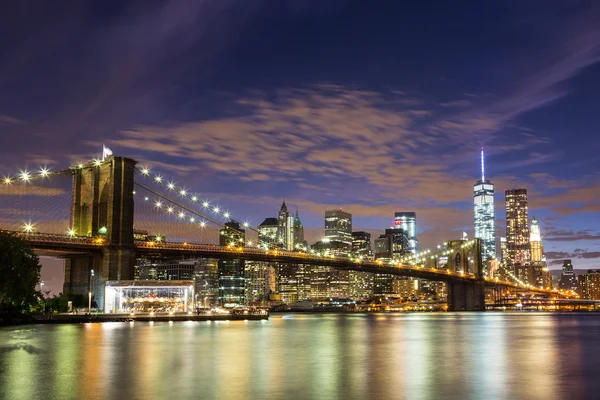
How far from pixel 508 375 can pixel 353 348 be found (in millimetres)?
14806

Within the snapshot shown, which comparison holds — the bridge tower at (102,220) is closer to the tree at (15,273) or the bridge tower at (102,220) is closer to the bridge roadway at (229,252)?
the bridge roadway at (229,252)

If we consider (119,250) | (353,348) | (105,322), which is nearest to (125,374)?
(353,348)

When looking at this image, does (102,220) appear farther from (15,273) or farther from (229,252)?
(15,273)

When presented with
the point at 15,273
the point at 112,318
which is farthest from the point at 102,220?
the point at 15,273

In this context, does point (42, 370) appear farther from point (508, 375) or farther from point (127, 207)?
point (127, 207)

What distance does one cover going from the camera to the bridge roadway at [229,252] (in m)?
78.6

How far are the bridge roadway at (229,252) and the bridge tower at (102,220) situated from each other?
1992mm

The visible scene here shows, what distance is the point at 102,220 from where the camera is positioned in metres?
87.4

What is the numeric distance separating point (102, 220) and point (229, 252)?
18.3m

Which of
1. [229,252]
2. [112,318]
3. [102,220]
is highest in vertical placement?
[102,220]

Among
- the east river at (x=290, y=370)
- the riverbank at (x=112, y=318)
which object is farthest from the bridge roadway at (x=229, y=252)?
the east river at (x=290, y=370)

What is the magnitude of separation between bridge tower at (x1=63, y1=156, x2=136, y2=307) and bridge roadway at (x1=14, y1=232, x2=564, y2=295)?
6.54ft

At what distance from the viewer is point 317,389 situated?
22234 millimetres

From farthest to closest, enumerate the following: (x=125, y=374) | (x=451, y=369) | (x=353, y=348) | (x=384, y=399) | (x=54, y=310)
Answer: (x=54, y=310) < (x=353, y=348) < (x=451, y=369) < (x=125, y=374) < (x=384, y=399)
